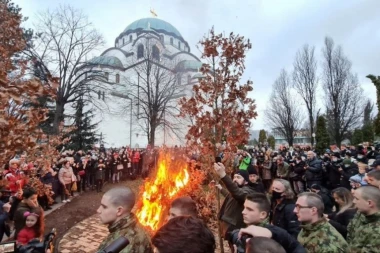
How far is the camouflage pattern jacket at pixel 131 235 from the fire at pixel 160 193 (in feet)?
11.8

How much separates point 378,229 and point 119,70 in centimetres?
4890

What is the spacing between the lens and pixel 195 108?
7.07 metres

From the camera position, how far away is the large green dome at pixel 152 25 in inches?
2188

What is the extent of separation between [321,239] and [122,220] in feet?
6.96

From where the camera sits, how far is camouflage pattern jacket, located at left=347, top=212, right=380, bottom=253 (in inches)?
139

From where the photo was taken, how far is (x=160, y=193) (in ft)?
23.8

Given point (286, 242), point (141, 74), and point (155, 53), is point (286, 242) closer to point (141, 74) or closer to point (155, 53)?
point (155, 53)

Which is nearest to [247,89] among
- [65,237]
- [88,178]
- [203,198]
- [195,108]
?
[195,108]

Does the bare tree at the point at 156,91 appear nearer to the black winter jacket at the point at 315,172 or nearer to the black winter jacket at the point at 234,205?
the black winter jacket at the point at 315,172

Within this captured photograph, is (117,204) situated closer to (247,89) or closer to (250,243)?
(250,243)

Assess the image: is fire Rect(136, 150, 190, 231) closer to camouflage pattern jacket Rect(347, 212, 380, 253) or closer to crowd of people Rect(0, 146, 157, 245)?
crowd of people Rect(0, 146, 157, 245)

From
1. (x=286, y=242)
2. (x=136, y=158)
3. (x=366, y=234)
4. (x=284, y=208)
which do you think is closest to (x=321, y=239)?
(x=366, y=234)

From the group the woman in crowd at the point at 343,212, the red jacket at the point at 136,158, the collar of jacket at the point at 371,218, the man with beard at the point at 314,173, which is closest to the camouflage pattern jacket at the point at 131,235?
the collar of jacket at the point at 371,218

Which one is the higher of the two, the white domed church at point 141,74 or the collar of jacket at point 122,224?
the white domed church at point 141,74
